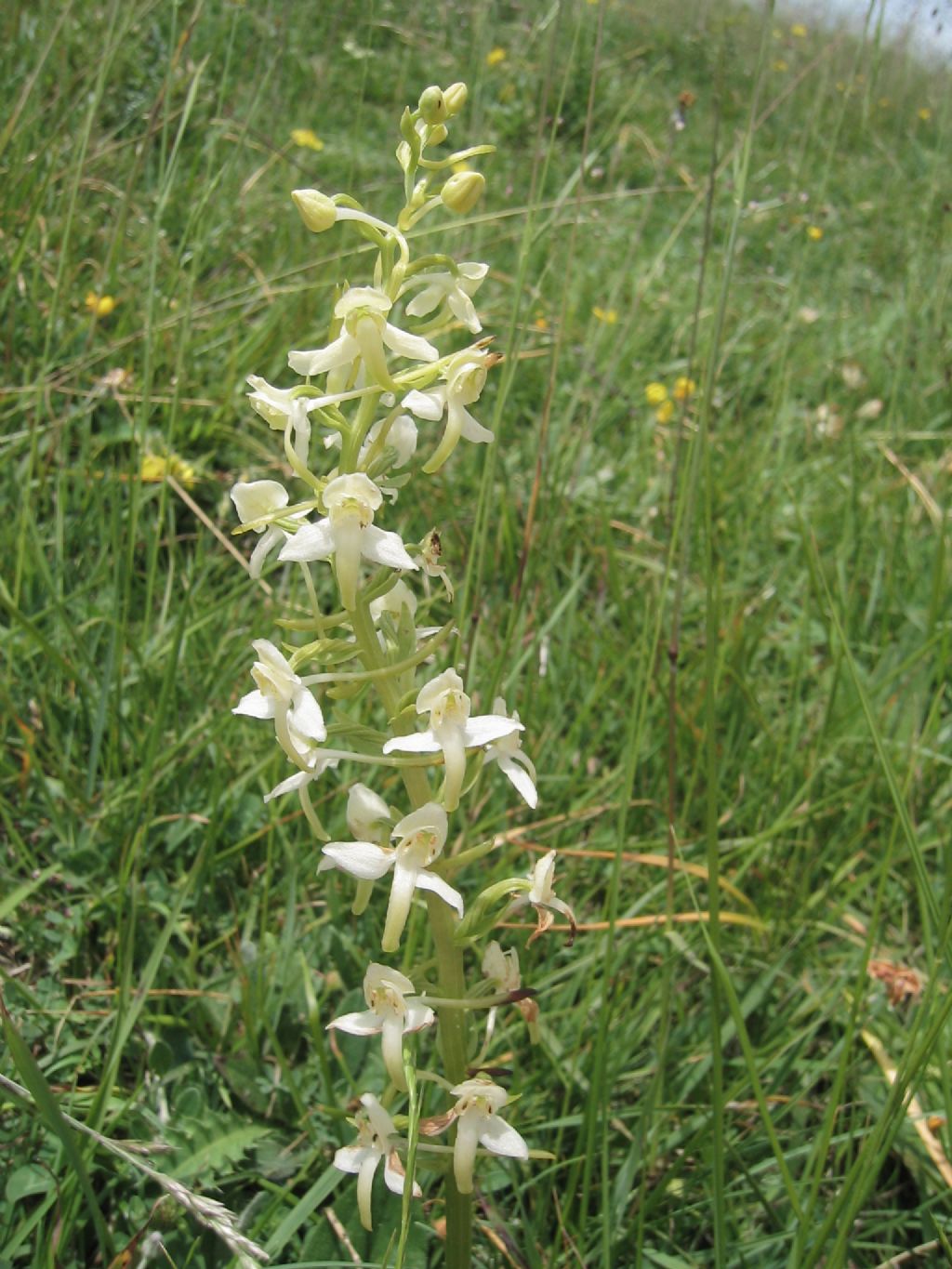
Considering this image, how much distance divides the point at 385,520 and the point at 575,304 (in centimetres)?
166

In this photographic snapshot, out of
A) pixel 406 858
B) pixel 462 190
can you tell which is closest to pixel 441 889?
pixel 406 858

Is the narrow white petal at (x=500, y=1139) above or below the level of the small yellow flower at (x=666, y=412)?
above

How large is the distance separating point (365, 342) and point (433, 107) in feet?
0.92

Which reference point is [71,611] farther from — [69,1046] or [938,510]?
[938,510]

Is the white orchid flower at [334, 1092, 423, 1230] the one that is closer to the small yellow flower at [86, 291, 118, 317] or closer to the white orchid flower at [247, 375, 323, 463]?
the white orchid flower at [247, 375, 323, 463]

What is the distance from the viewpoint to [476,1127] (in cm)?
105

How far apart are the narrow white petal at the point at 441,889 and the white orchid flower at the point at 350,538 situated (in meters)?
0.27

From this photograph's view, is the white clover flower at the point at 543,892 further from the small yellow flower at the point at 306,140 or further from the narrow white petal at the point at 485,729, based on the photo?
the small yellow flower at the point at 306,140

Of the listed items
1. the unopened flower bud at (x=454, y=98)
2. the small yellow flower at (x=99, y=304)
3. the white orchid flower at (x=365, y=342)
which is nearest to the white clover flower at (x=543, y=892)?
the white orchid flower at (x=365, y=342)

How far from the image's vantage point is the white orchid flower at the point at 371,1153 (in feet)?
3.38

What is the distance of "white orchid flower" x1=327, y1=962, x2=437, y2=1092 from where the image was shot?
1.00 meters

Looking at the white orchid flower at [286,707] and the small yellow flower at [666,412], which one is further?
the small yellow flower at [666,412]

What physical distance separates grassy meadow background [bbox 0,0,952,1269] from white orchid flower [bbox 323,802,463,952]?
0.25 metres

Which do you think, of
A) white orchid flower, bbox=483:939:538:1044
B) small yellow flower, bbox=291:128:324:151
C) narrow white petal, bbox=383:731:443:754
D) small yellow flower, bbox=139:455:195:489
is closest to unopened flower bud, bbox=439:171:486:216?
narrow white petal, bbox=383:731:443:754
